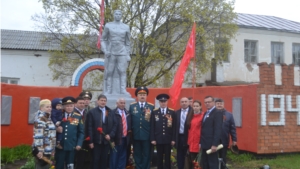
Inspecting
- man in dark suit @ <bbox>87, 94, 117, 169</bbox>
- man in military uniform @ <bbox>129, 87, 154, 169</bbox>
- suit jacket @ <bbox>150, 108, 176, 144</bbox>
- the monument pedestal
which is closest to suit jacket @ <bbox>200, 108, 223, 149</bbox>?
suit jacket @ <bbox>150, 108, 176, 144</bbox>

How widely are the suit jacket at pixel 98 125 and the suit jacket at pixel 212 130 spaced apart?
1726 mm

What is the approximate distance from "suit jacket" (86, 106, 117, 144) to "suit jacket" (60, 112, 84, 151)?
1.41ft

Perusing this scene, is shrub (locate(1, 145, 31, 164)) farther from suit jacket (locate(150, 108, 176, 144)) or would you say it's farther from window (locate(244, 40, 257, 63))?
window (locate(244, 40, 257, 63))

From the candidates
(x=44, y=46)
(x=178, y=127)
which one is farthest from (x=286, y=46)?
(x=178, y=127)

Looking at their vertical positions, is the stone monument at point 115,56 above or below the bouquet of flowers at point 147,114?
above

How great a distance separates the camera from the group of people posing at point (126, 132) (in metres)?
5.88

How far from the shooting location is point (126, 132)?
6938 mm

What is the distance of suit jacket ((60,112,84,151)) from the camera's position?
5.93 m

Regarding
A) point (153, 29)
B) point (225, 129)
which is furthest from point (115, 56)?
point (153, 29)

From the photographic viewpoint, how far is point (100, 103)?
6.64 meters

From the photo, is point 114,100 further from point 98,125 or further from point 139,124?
point 98,125

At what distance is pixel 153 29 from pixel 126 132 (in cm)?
1204

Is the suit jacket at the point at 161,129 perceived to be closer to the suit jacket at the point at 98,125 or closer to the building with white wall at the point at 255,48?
the suit jacket at the point at 98,125

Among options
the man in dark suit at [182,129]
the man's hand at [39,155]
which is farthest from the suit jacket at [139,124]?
the man's hand at [39,155]
